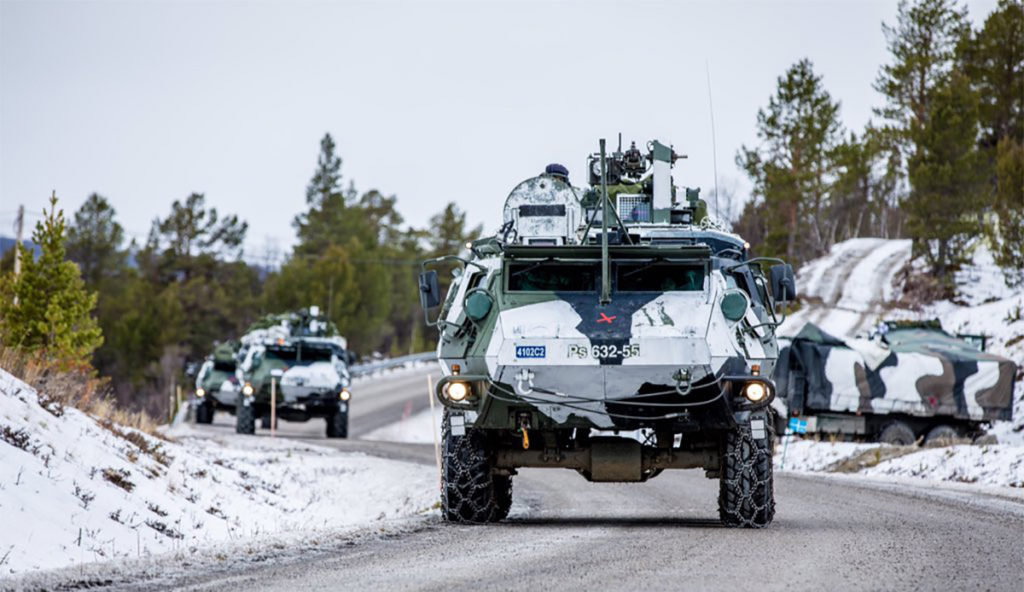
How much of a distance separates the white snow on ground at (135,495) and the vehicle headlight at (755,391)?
355cm

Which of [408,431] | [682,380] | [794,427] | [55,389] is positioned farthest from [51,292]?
[682,380]

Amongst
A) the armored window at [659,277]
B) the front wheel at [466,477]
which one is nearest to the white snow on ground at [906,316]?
the armored window at [659,277]

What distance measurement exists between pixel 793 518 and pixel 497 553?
477 cm

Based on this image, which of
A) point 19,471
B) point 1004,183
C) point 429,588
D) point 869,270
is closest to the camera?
point 429,588

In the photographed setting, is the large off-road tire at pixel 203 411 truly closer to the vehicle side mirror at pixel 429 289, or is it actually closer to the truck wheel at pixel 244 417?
the truck wheel at pixel 244 417

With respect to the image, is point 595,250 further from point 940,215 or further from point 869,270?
point 869,270

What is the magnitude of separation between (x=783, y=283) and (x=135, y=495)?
6.23m

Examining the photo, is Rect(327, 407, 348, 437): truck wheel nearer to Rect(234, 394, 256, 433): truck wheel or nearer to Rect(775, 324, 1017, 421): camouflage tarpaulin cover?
Rect(234, 394, 256, 433): truck wheel

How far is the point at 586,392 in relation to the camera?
438 inches

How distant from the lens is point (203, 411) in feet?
133

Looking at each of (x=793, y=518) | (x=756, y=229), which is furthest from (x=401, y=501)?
(x=756, y=229)

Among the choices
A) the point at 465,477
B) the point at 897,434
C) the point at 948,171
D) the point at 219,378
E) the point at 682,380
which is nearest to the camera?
the point at 682,380

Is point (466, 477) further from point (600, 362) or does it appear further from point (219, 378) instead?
point (219, 378)

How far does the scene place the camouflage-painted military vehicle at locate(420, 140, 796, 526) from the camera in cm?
1117
